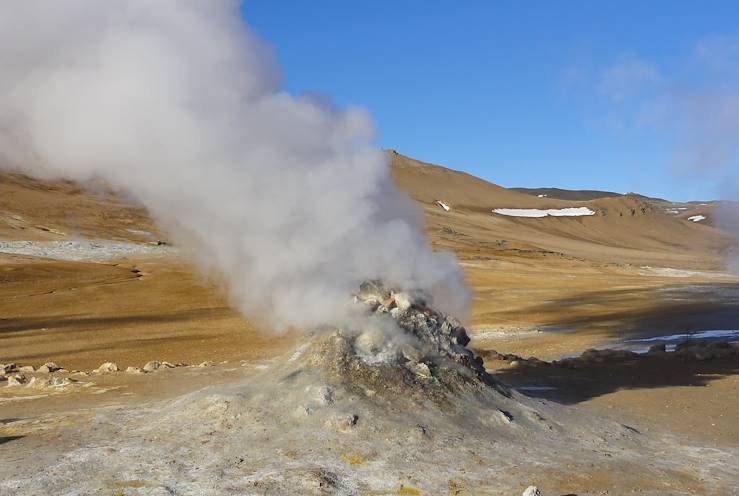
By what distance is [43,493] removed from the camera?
6.39m

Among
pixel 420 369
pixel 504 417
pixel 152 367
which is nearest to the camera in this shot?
pixel 504 417

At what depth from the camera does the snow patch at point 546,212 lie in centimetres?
12197

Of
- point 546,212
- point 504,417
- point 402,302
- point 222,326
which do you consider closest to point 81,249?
point 222,326

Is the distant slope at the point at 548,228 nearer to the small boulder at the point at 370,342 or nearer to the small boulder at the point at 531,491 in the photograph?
the small boulder at the point at 370,342

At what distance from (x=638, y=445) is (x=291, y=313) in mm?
4937

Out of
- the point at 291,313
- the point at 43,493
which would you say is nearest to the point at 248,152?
the point at 291,313

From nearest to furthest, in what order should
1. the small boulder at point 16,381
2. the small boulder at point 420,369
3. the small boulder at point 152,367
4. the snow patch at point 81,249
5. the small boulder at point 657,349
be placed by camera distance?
the small boulder at point 420,369 → the small boulder at point 16,381 → the small boulder at point 152,367 → the small boulder at point 657,349 → the snow patch at point 81,249

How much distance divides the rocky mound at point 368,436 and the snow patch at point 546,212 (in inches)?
4507

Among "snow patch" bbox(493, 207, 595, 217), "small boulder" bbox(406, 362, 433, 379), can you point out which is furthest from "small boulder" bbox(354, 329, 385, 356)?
"snow patch" bbox(493, 207, 595, 217)

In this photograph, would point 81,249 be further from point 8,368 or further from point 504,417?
point 504,417

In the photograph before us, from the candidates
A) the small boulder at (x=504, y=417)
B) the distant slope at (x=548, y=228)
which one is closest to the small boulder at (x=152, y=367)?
the small boulder at (x=504, y=417)

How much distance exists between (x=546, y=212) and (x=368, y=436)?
398 ft

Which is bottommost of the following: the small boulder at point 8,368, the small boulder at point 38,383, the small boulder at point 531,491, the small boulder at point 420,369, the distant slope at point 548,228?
the small boulder at point 8,368

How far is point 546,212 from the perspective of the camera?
124875 mm
